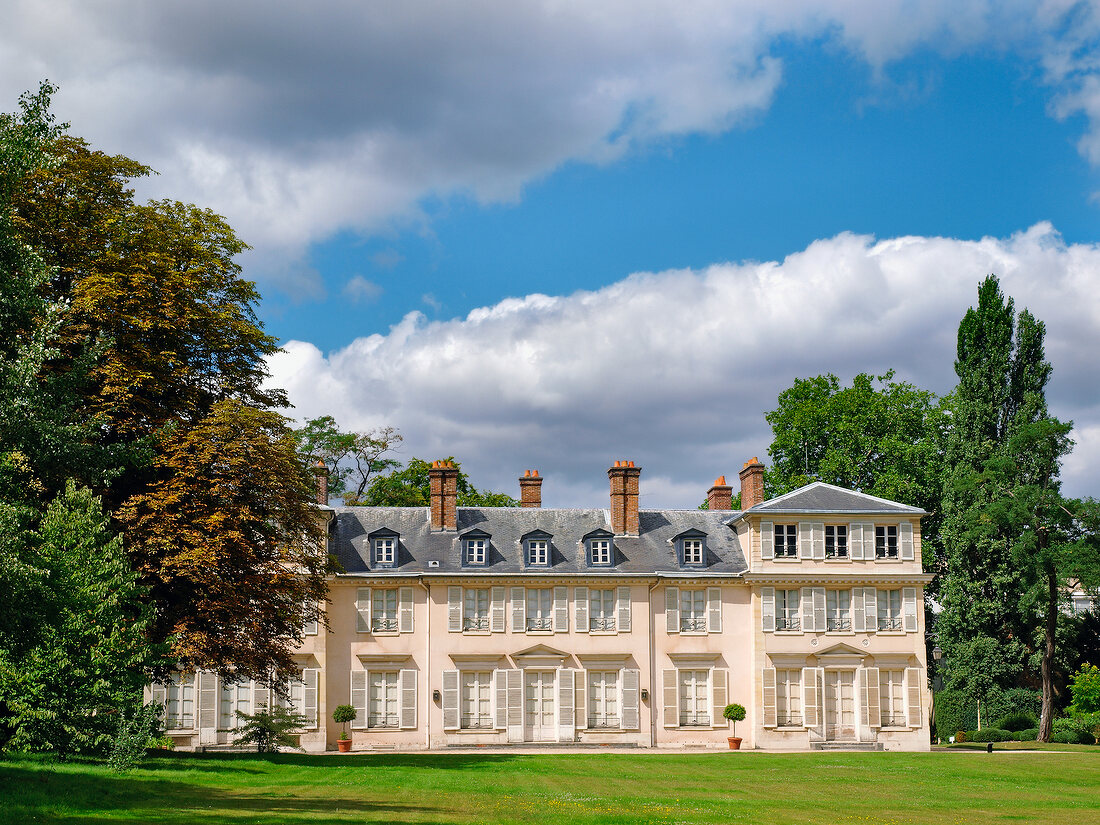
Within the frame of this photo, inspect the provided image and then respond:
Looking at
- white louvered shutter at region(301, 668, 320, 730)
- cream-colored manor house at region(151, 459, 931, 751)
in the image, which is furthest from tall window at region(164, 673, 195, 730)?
white louvered shutter at region(301, 668, 320, 730)

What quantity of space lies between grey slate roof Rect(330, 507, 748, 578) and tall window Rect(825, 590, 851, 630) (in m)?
3.13

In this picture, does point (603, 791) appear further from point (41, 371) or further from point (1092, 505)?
point (1092, 505)

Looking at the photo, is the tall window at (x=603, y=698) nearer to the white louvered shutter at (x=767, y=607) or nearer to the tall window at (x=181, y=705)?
the white louvered shutter at (x=767, y=607)

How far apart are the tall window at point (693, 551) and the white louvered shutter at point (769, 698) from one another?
14.6ft

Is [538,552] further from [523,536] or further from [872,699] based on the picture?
Answer: [872,699]

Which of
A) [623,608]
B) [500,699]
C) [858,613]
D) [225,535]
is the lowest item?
[500,699]

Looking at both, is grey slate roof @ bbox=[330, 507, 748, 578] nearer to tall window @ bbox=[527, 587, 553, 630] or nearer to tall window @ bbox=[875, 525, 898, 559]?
tall window @ bbox=[527, 587, 553, 630]

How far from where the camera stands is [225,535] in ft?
83.0

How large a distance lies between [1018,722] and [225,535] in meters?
30.0

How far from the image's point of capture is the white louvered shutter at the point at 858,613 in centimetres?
3878

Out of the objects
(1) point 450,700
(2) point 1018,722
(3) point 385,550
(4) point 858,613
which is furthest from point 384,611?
(2) point 1018,722

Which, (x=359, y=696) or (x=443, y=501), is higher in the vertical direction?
(x=443, y=501)

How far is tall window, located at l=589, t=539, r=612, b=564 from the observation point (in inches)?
1551

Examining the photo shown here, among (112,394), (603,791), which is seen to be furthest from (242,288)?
(603,791)
